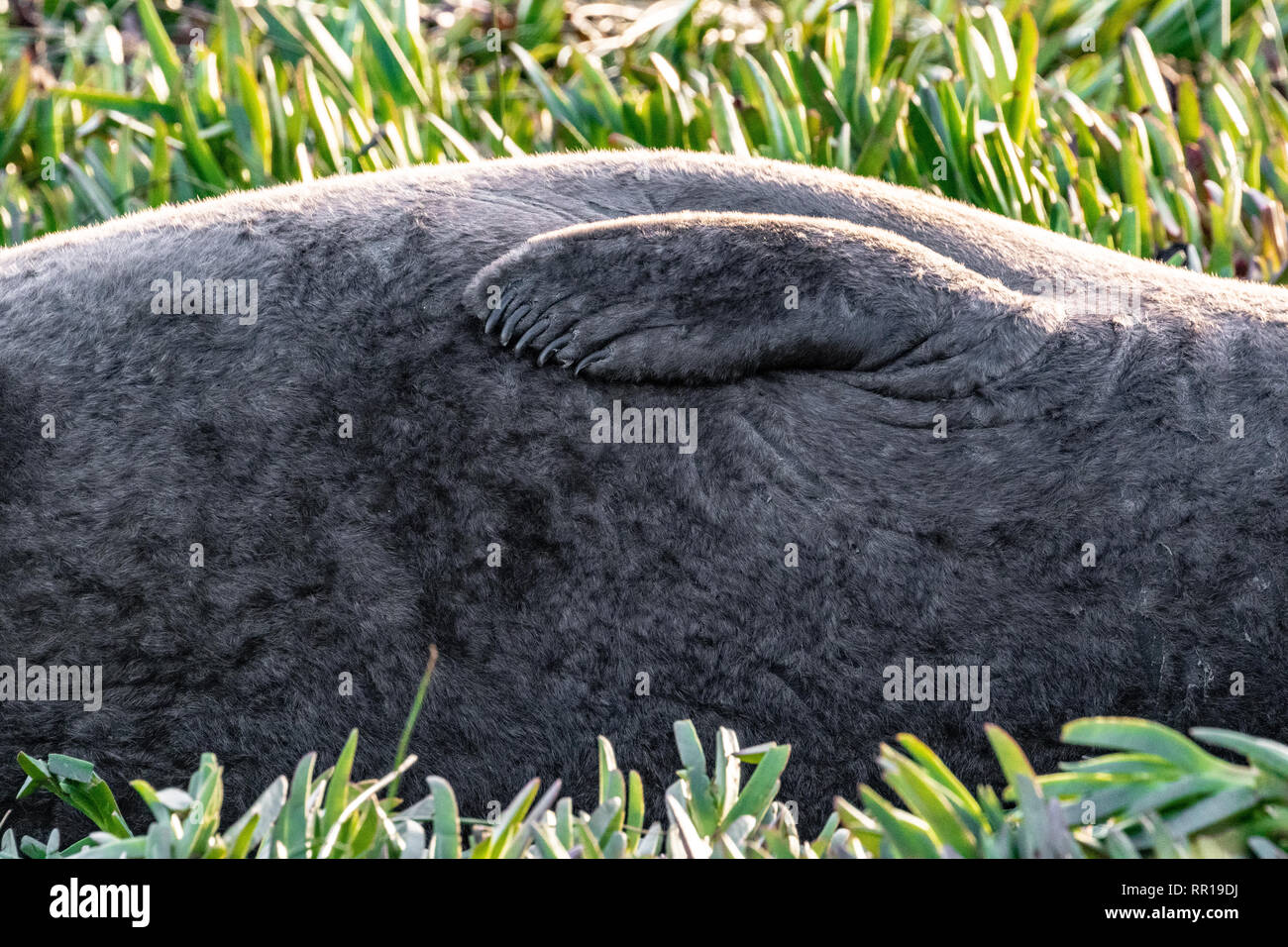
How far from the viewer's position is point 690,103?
19.9 ft

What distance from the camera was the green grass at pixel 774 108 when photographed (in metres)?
5.20

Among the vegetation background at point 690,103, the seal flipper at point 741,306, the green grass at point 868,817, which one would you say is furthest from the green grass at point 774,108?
the green grass at point 868,817

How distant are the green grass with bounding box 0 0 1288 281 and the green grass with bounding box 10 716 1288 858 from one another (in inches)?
120

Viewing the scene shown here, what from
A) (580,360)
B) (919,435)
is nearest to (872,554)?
(919,435)

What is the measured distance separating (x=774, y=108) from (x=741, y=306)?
9.98 ft

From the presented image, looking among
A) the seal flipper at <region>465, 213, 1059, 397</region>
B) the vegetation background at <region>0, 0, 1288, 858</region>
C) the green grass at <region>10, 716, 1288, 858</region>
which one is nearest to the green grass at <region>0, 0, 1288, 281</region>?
the vegetation background at <region>0, 0, 1288, 858</region>

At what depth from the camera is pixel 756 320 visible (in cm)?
271

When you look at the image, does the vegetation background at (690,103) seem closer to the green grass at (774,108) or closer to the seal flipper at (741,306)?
the green grass at (774,108)

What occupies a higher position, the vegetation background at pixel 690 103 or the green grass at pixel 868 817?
the vegetation background at pixel 690 103

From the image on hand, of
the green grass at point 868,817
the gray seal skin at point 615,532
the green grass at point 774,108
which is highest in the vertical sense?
the green grass at point 774,108

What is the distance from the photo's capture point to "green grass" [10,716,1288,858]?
5.79 ft

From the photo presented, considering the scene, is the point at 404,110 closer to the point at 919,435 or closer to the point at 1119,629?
the point at 919,435

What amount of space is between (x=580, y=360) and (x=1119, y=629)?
3.59 feet

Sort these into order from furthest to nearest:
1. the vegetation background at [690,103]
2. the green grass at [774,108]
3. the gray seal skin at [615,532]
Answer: the green grass at [774,108] → the vegetation background at [690,103] → the gray seal skin at [615,532]
